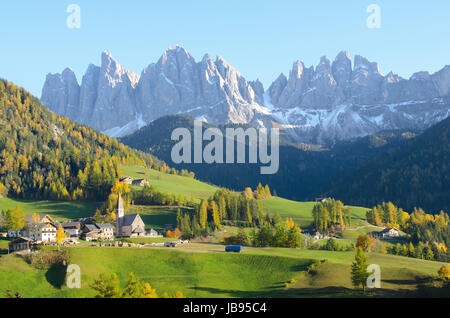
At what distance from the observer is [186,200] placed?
200 metres

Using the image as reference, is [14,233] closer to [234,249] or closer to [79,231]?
[79,231]

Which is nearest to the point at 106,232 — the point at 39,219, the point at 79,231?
the point at 79,231

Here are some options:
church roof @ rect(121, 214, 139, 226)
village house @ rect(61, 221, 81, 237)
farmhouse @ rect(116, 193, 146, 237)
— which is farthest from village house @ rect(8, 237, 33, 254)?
church roof @ rect(121, 214, 139, 226)

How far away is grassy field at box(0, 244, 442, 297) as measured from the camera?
86.1 metres

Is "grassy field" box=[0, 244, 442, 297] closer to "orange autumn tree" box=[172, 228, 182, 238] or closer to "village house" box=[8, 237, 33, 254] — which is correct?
"village house" box=[8, 237, 33, 254]

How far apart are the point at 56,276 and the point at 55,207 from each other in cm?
9445

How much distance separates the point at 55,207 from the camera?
18212 cm

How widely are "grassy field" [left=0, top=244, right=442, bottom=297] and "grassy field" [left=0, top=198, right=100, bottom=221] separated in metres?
70.7

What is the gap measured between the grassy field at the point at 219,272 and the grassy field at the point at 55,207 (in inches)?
2784

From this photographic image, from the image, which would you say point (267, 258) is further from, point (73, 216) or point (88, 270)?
point (73, 216)

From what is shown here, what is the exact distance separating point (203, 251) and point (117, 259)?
18.1 meters

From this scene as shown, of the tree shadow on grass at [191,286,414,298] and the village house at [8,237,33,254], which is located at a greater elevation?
the village house at [8,237,33,254]

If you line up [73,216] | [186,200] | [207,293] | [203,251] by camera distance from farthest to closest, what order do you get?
1. [186,200]
2. [73,216]
3. [203,251]
4. [207,293]
